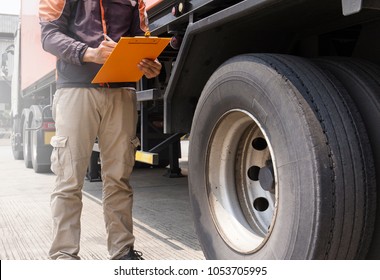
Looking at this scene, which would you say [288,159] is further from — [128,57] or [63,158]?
[63,158]

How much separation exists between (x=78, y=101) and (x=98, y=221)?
1.81 m

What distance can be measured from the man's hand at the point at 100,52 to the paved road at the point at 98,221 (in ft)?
4.23

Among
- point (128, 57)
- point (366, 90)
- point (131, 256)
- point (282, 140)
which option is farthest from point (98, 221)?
point (366, 90)

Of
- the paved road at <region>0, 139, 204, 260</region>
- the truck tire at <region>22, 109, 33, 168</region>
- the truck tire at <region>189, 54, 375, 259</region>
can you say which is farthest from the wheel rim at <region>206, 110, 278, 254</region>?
the truck tire at <region>22, 109, 33, 168</region>

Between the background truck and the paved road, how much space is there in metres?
0.83

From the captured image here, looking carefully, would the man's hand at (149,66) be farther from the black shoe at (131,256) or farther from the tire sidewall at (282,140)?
the black shoe at (131,256)

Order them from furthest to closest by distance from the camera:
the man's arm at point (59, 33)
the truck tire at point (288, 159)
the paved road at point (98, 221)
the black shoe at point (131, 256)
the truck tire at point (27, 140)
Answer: the truck tire at point (27, 140) < the paved road at point (98, 221) < the black shoe at point (131, 256) < the man's arm at point (59, 33) < the truck tire at point (288, 159)

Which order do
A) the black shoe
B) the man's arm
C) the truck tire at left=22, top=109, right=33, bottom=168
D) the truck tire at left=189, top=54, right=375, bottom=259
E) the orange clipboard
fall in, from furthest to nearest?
1. the truck tire at left=22, top=109, right=33, bottom=168
2. the black shoe
3. the man's arm
4. the orange clipboard
5. the truck tire at left=189, top=54, right=375, bottom=259

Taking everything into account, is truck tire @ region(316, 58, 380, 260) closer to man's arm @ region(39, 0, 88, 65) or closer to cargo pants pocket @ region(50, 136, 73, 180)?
man's arm @ region(39, 0, 88, 65)

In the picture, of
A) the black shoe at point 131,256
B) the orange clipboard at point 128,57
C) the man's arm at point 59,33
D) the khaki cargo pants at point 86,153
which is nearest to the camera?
the orange clipboard at point 128,57

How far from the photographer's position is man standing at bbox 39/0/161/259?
244cm

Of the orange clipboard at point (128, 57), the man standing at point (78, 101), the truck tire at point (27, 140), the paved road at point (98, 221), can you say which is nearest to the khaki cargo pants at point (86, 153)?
the man standing at point (78, 101)

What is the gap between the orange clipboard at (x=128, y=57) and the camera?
7.40ft

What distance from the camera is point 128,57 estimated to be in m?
2.38
